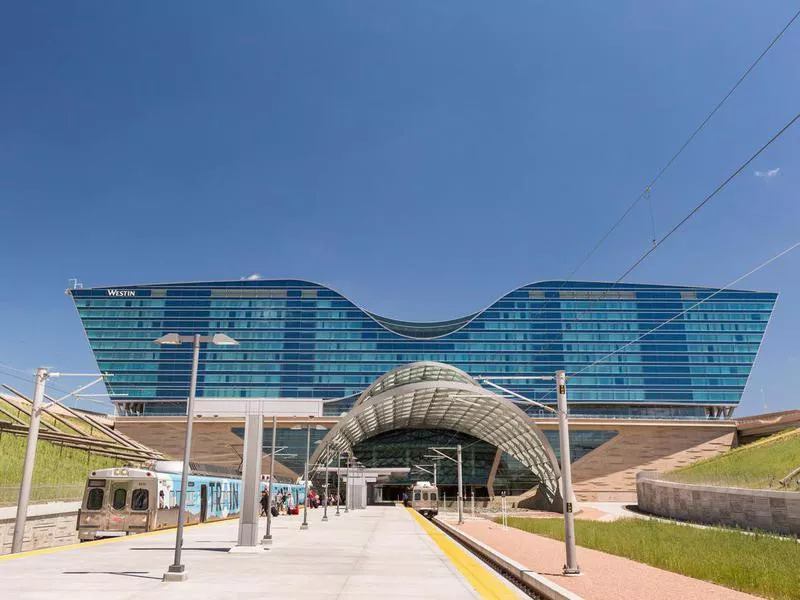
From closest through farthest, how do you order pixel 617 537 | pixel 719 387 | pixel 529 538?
pixel 617 537 < pixel 529 538 < pixel 719 387

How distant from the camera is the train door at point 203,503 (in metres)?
34.3

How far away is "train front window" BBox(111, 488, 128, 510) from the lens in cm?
2695

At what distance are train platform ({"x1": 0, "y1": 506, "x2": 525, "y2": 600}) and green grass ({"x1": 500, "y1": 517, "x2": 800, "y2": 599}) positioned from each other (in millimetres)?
4705

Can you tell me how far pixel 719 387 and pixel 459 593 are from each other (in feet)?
418

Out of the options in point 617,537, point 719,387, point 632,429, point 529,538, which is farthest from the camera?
point 719,387

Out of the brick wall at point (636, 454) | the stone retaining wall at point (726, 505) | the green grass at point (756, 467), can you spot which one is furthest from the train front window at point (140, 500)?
the brick wall at point (636, 454)

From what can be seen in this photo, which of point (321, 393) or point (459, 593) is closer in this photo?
point (459, 593)

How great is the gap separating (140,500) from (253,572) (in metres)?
15.9

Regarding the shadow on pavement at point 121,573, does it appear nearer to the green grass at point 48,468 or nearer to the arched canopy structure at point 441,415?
the green grass at point 48,468

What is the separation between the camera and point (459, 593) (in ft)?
36.7

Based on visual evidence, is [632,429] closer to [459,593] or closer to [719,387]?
[719,387]

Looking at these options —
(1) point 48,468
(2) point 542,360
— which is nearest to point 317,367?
(2) point 542,360

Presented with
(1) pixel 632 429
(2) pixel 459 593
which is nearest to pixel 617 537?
(2) pixel 459 593

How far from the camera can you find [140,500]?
27250mm
